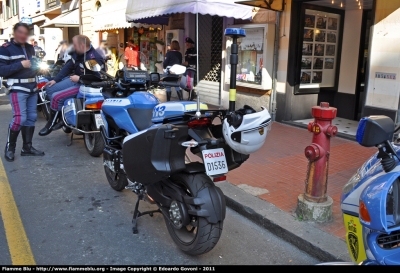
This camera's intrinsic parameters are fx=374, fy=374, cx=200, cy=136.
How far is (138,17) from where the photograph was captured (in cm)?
1020

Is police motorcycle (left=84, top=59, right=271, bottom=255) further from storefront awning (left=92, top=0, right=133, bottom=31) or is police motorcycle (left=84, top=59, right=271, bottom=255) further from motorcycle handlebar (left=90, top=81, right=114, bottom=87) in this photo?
storefront awning (left=92, top=0, right=133, bottom=31)

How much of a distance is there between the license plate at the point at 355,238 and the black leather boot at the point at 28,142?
17.2ft

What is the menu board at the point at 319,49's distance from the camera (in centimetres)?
814

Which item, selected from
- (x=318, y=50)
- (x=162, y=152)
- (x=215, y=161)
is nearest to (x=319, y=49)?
(x=318, y=50)

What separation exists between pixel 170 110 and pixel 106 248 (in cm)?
133

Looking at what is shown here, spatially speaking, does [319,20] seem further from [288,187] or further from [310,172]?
[310,172]

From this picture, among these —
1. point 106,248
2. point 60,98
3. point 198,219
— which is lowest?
point 106,248

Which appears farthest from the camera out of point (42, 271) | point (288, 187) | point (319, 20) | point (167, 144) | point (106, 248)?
point (319, 20)

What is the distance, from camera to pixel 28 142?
19.8ft

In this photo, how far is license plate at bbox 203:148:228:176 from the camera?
2914mm

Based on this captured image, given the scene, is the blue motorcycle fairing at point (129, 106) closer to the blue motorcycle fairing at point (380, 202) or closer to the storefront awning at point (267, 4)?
the blue motorcycle fairing at point (380, 202)

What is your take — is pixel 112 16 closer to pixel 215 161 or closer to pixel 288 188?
pixel 288 188

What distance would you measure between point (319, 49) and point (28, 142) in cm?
629

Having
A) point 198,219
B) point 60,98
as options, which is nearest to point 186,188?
point 198,219
